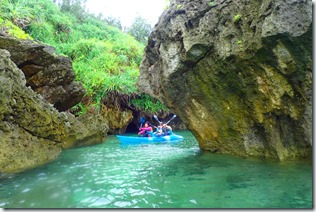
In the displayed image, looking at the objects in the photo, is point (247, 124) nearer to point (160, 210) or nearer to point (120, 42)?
point (160, 210)

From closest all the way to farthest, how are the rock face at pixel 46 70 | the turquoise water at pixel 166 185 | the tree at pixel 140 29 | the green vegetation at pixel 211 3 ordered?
the turquoise water at pixel 166 185 → the green vegetation at pixel 211 3 → the rock face at pixel 46 70 → the tree at pixel 140 29

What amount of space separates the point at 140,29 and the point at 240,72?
1146 inches

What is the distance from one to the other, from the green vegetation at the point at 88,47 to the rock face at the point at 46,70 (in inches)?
145

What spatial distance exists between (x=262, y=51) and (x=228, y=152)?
3.05m

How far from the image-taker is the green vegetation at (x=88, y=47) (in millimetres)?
16297

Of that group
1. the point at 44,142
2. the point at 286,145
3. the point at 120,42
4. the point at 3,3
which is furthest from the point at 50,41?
the point at 286,145

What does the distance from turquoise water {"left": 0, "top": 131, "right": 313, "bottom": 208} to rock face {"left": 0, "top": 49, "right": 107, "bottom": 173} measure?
0.46 meters

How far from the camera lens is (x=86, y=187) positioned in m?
4.93

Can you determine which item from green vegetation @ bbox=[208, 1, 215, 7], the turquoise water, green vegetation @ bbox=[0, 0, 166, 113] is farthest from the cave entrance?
green vegetation @ bbox=[208, 1, 215, 7]

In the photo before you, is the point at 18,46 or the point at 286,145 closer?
the point at 286,145

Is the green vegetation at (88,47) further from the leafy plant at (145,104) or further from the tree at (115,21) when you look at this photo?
the tree at (115,21)

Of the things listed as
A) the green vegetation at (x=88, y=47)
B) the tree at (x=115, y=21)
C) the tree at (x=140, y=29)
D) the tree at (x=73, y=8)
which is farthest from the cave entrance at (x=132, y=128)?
the tree at (x=115, y=21)

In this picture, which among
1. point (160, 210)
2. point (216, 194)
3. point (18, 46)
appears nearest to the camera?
point (160, 210)

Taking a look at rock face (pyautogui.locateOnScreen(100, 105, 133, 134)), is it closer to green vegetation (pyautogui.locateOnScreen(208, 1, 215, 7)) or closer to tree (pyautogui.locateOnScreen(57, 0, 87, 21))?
green vegetation (pyautogui.locateOnScreen(208, 1, 215, 7))
